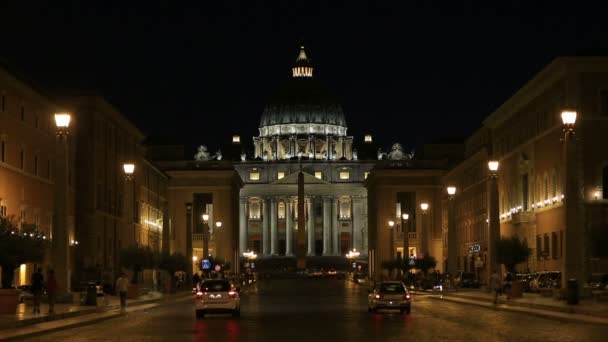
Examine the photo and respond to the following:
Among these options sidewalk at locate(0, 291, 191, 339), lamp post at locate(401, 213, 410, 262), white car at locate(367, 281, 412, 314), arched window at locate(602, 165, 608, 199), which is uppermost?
arched window at locate(602, 165, 608, 199)

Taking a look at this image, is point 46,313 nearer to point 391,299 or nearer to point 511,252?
point 391,299

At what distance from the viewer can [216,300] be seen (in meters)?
44.3

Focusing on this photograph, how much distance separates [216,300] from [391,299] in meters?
6.84

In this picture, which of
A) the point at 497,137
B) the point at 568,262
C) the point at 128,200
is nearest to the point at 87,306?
the point at 568,262

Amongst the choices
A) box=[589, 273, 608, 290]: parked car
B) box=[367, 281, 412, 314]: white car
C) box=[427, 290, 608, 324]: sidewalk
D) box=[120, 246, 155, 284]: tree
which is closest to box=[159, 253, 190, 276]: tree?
box=[120, 246, 155, 284]: tree

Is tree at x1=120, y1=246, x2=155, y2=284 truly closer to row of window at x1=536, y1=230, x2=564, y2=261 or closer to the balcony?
the balcony

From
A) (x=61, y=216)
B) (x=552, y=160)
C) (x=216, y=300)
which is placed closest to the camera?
(x=216, y=300)

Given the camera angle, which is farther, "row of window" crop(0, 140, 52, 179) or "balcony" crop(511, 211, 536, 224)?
"balcony" crop(511, 211, 536, 224)

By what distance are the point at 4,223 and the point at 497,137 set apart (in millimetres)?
59056

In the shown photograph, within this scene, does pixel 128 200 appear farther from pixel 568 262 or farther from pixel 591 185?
pixel 568 262

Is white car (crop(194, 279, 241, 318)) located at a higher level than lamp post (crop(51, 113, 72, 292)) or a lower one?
lower

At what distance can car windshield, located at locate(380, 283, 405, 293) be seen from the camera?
Answer: 47.0 m

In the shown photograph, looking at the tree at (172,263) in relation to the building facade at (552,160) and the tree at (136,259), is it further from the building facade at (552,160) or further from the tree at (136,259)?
the building facade at (552,160)

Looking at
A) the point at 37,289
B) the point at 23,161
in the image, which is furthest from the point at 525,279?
the point at 37,289
